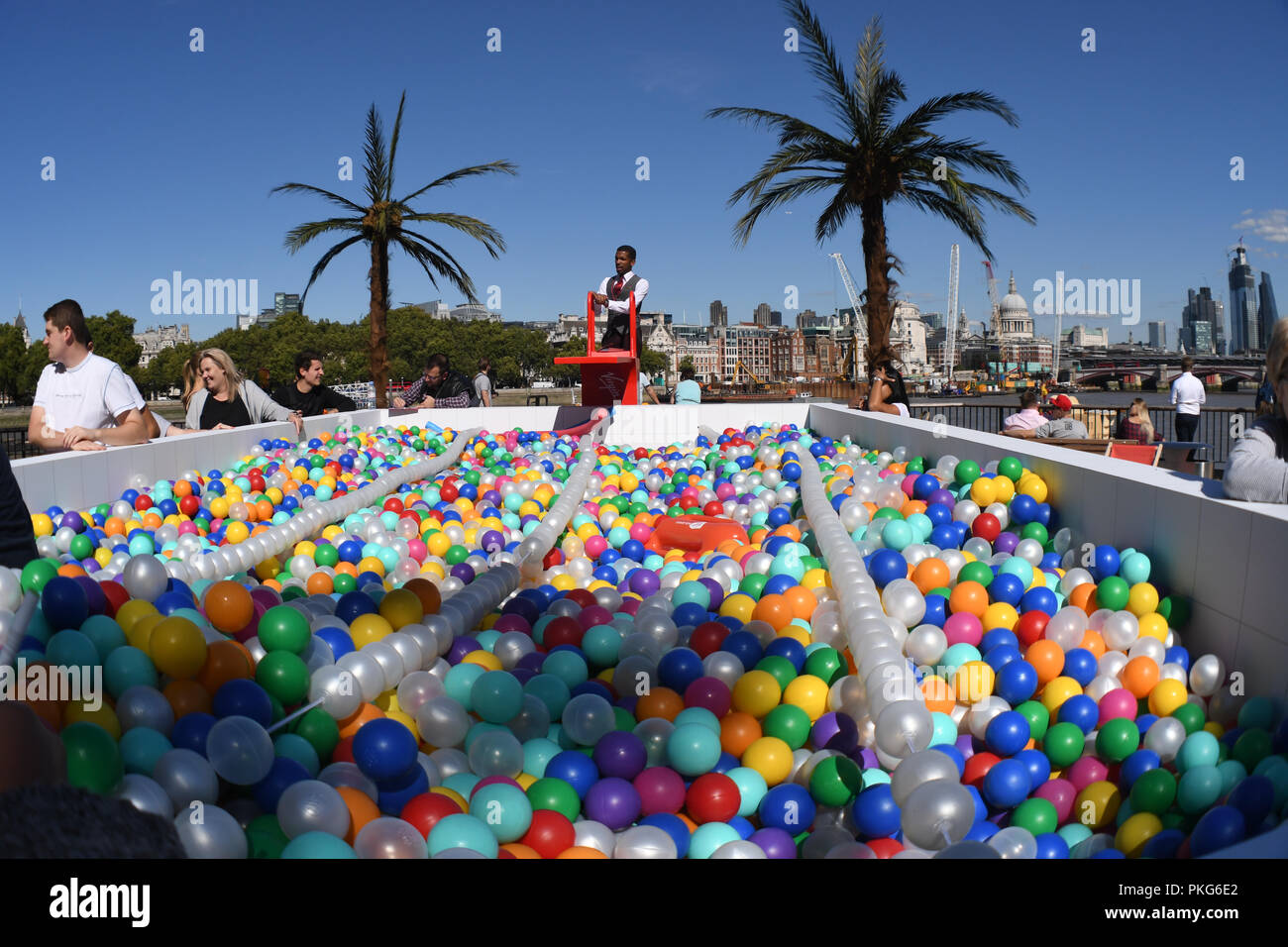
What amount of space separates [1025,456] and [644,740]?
2943mm

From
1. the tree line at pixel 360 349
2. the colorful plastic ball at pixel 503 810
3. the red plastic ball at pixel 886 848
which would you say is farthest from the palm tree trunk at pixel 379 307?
the tree line at pixel 360 349

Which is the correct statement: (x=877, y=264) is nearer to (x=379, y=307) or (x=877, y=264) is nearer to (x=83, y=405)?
(x=379, y=307)

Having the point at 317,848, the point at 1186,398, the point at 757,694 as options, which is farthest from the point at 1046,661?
the point at 1186,398

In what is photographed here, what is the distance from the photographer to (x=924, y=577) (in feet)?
12.5

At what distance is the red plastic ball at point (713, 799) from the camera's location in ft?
8.17

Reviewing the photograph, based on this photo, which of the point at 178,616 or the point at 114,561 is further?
the point at 114,561

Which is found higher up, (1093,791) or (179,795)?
(179,795)

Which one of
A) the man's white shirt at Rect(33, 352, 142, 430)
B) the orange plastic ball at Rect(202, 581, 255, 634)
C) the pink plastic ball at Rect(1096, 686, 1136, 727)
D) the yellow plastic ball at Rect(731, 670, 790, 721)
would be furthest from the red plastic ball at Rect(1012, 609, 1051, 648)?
the man's white shirt at Rect(33, 352, 142, 430)

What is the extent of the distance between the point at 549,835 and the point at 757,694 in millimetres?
970

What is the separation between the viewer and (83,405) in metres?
4.96

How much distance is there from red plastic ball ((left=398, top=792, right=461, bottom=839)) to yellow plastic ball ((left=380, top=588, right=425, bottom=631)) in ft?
3.46

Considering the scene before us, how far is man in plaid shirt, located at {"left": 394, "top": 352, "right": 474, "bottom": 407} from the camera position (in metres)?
10.9

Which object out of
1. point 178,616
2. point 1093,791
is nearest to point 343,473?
point 178,616
